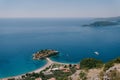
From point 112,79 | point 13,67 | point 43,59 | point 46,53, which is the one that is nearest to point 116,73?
point 112,79

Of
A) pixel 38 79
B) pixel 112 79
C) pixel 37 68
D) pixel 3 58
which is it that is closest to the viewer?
pixel 112 79

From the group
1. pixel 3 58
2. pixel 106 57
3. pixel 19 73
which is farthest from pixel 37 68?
pixel 106 57

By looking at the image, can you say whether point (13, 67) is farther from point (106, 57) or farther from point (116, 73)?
point (116, 73)

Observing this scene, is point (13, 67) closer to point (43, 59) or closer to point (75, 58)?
point (43, 59)

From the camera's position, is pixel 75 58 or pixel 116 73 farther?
pixel 75 58

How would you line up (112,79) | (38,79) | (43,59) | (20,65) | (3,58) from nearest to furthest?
1. (112,79)
2. (38,79)
3. (20,65)
4. (43,59)
5. (3,58)

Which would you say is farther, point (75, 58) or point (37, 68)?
point (75, 58)

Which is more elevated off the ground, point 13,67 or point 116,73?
point 116,73

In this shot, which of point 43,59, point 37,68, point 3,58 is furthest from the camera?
point 3,58

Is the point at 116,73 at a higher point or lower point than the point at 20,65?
higher
